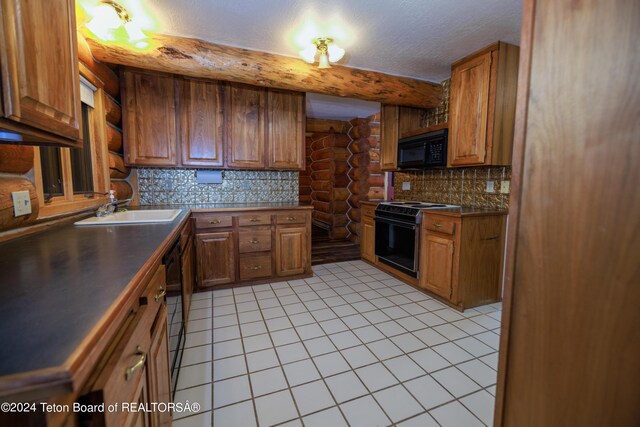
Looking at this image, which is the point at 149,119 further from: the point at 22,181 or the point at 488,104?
the point at 488,104

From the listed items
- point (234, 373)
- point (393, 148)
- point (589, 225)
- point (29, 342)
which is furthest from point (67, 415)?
point (393, 148)

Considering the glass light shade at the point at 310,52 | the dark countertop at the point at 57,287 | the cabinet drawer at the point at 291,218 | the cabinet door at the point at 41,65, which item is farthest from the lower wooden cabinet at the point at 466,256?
the cabinet door at the point at 41,65

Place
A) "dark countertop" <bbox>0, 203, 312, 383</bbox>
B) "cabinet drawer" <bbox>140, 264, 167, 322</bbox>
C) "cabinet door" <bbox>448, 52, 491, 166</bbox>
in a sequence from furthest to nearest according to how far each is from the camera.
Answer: "cabinet door" <bbox>448, 52, 491, 166</bbox>, "cabinet drawer" <bbox>140, 264, 167, 322</bbox>, "dark countertop" <bbox>0, 203, 312, 383</bbox>

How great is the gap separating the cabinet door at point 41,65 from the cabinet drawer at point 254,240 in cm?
190

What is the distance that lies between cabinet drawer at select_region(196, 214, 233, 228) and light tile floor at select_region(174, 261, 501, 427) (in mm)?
704

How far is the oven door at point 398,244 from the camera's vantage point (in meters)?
3.00

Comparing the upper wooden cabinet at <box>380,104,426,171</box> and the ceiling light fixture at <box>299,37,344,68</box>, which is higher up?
the ceiling light fixture at <box>299,37,344,68</box>

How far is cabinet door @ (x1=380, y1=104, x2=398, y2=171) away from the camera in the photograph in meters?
3.68

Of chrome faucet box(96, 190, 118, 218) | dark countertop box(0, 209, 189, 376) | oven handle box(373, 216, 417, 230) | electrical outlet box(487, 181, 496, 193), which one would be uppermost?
electrical outlet box(487, 181, 496, 193)

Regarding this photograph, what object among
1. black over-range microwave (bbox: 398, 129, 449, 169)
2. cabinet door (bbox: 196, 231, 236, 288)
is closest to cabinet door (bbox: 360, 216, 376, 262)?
black over-range microwave (bbox: 398, 129, 449, 169)

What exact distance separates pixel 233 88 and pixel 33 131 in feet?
8.08

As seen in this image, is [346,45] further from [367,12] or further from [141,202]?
[141,202]

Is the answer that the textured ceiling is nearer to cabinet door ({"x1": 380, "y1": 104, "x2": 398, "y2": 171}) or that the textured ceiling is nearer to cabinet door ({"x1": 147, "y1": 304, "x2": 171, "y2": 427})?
cabinet door ({"x1": 380, "y1": 104, "x2": 398, "y2": 171})

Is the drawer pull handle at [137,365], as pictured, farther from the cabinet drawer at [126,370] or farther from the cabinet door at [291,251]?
the cabinet door at [291,251]
